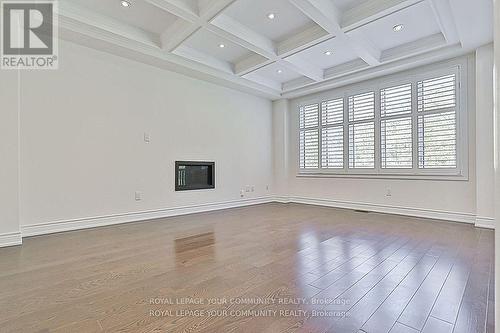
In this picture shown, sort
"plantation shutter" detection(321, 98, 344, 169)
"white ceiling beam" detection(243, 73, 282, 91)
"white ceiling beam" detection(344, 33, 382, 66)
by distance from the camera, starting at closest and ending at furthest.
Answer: "white ceiling beam" detection(344, 33, 382, 66), "white ceiling beam" detection(243, 73, 282, 91), "plantation shutter" detection(321, 98, 344, 169)

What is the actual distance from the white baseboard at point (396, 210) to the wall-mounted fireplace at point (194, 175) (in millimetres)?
2363

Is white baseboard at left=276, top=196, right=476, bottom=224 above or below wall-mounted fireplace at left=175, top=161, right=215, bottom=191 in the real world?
below

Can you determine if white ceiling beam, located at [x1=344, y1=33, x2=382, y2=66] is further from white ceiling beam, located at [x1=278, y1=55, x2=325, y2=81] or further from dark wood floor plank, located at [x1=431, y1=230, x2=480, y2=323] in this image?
dark wood floor plank, located at [x1=431, y1=230, x2=480, y2=323]

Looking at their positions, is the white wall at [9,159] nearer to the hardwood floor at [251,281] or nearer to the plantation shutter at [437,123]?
the hardwood floor at [251,281]

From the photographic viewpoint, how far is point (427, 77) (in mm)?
4301

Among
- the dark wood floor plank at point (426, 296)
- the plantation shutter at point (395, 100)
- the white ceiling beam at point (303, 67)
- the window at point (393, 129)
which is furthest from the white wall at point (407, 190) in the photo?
the dark wood floor plank at point (426, 296)

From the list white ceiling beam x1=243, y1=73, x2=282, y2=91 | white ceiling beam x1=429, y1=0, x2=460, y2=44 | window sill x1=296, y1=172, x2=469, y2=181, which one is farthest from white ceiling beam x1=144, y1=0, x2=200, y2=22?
window sill x1=296, y1=172, x2=469, y2=181

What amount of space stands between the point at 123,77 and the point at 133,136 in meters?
0.95

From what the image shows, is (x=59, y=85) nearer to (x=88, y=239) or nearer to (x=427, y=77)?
(x=88, y=239)

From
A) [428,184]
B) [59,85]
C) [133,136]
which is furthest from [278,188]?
[59,85]

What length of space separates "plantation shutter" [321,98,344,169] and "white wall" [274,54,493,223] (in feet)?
1.05

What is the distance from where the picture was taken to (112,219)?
3875 mm

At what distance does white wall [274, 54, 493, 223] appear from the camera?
3816mm

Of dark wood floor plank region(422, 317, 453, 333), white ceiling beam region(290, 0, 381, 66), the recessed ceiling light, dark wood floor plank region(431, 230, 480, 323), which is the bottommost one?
dark wood floor plank region(431, 230, 480, 323)
